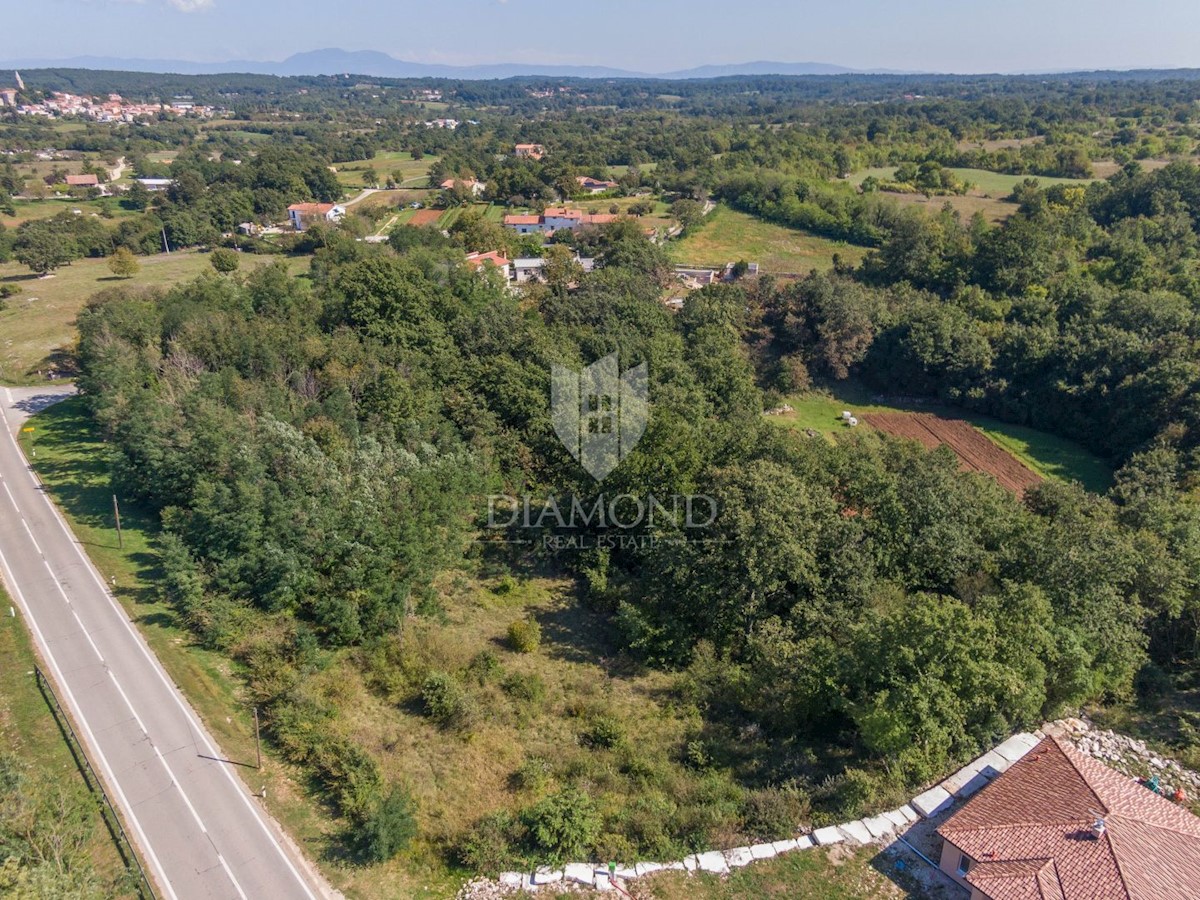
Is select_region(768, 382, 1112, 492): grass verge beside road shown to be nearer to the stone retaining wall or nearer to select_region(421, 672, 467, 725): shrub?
select_region(421, 672, 467, 725): shrub

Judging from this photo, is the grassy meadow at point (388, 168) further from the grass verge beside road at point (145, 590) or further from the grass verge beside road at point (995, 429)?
the grass verge beside road at point (995, 429)

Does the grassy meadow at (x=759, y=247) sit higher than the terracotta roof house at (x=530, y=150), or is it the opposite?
the terracotta roof house at (x=530, y=150)

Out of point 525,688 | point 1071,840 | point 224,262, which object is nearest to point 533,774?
point 525,688

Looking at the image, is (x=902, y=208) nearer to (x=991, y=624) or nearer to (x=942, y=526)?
(x=942, y=526)

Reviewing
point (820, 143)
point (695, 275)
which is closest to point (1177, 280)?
point (695, 275)

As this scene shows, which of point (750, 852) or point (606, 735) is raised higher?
point (750, 852)

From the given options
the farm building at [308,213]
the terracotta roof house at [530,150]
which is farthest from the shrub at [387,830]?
the terracotta roof house at [530,150]

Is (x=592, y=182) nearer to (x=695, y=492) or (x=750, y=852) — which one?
(x=695, y=492)
